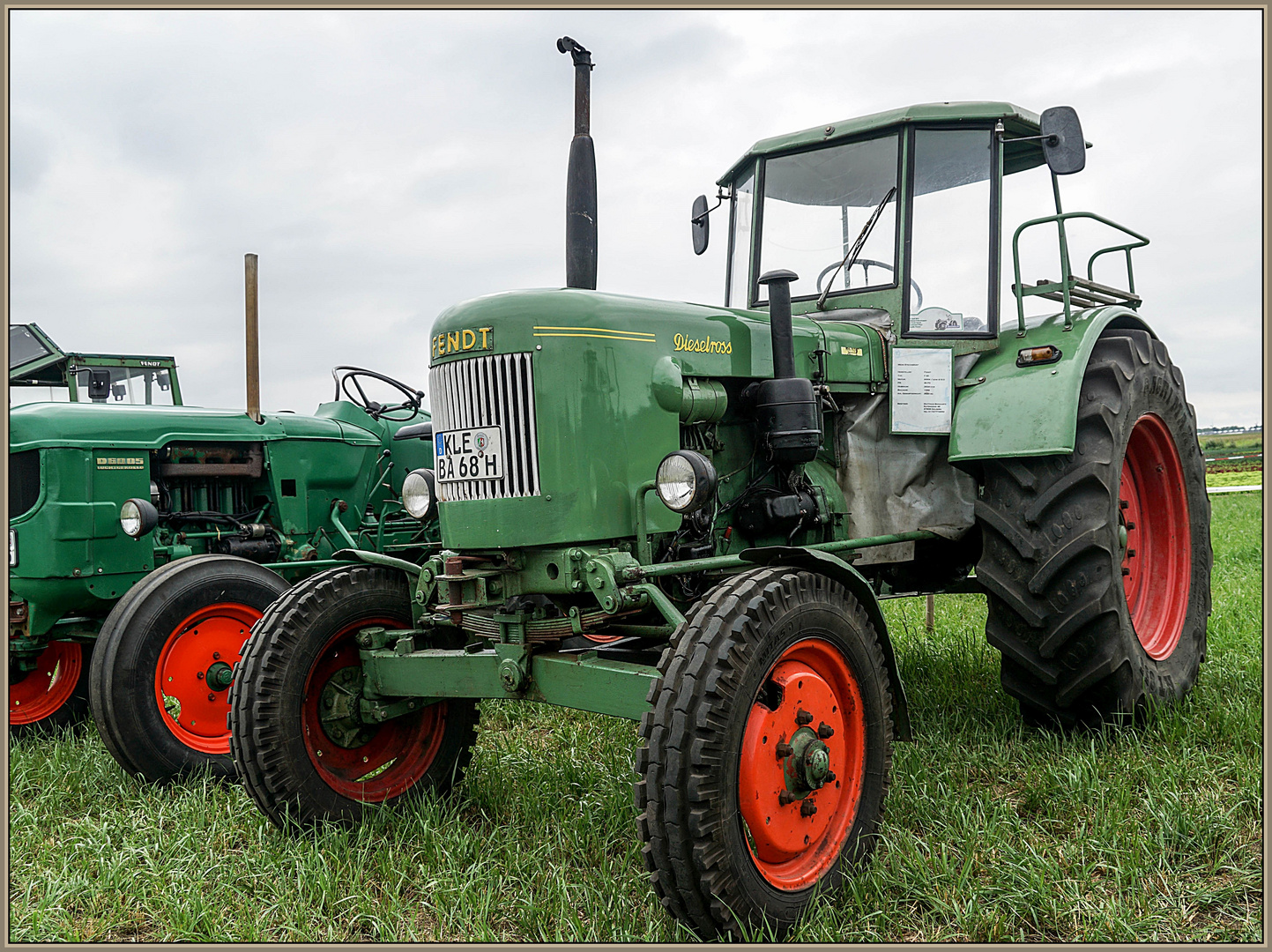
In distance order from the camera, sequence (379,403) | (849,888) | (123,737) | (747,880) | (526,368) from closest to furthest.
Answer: (747,880) → (849,888) → (526,368) → (123,737) → (379,403)

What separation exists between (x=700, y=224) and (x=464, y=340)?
6.87ft

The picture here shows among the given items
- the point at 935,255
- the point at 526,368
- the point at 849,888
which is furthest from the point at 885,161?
the point at 849,888

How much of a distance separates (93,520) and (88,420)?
21.9 inches

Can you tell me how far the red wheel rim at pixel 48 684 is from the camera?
5.26 meters

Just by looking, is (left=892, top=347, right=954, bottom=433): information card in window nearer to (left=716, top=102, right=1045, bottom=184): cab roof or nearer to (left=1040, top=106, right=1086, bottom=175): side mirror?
(left=1040, top=106, right=1086, bottom=175): side mirror

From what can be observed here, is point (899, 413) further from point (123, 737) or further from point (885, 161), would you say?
point (123, 737)

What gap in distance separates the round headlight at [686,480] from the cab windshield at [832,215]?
1.77 m

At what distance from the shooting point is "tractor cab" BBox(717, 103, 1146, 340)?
14.1 feet

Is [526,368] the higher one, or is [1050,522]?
[526,368]

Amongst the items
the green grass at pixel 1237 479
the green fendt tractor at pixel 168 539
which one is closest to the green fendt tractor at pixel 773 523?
the green fendt tractor at pixel 168 539

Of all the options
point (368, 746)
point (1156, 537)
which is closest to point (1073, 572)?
point (1156, 537)

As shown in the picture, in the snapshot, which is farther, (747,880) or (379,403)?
(379,403)

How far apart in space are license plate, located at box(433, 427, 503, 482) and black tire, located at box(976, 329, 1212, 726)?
6.78 feet

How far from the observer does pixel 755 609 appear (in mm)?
2732
